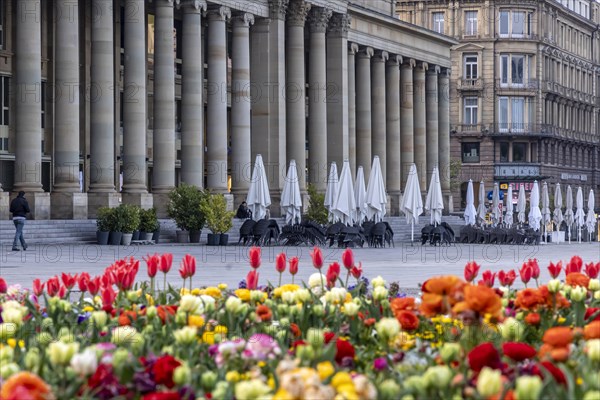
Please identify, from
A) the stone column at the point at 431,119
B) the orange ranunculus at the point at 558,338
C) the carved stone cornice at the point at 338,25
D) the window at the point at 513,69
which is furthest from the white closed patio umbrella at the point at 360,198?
the window at the point at 513,69

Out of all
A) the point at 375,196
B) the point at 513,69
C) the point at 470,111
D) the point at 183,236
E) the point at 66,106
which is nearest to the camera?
the point at 66,106

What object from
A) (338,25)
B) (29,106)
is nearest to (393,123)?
(338,25)

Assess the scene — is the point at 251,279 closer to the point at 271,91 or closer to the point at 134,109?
the point at 134,109

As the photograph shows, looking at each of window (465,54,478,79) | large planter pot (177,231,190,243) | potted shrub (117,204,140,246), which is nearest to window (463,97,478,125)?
window (465,54,478,79)

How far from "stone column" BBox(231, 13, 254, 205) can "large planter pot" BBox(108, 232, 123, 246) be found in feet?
57.2

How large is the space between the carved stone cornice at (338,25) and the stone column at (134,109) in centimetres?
2066

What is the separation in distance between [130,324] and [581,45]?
127873mm

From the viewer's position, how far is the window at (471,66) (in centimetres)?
11719

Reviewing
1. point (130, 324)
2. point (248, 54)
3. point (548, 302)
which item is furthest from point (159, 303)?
point (248, 54)

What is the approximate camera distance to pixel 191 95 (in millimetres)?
61656

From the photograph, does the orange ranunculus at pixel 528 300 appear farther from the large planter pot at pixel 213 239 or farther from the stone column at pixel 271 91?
the stone column at pixel 271 91

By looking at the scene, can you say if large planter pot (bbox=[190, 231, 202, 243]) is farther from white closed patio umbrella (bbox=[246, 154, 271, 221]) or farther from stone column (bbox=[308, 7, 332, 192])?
stone column (bbox=[308, 7, 332, 192])

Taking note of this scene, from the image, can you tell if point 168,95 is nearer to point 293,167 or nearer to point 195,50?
point 195,50

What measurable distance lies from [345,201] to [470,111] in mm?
66354
